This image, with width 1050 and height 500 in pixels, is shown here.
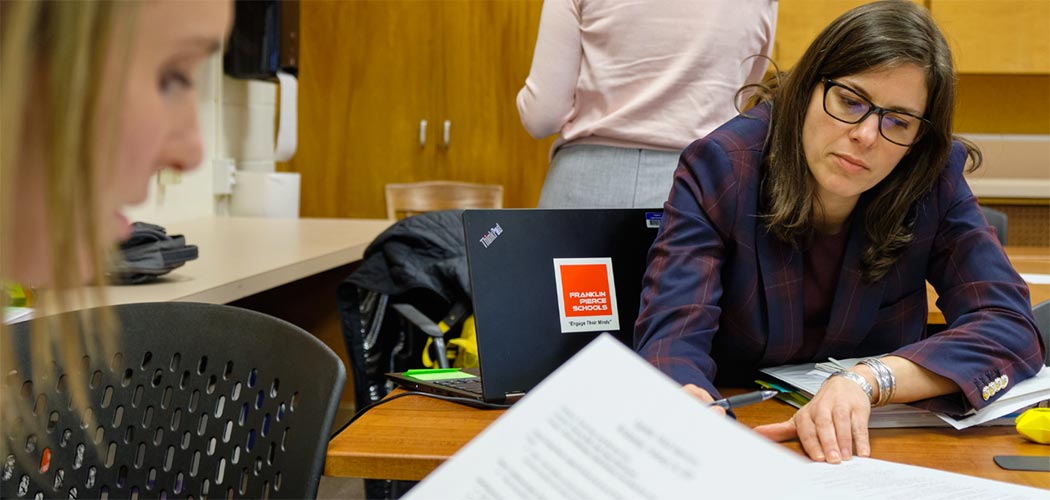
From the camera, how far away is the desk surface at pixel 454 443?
42.2 inches

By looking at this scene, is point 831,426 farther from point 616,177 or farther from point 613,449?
point 616,177

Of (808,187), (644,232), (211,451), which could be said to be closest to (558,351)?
(644,232)

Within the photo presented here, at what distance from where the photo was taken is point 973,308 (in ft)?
4.62

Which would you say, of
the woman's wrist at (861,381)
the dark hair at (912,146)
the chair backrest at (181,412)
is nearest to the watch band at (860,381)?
the woman's wrist at (861,381)

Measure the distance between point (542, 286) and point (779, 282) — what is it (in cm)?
32

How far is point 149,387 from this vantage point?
41.2 inches

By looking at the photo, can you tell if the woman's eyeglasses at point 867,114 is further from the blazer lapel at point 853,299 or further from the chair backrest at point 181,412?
the chair backrest at point 181,412

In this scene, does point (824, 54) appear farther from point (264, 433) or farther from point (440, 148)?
point (440, 148)

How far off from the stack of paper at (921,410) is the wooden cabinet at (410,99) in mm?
3248

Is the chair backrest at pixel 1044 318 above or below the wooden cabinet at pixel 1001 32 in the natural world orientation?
below

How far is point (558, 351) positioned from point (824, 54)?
53cm

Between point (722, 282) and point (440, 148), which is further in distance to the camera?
point (440, 148)

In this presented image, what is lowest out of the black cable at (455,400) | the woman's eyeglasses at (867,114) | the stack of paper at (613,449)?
the black cable at (455,400)

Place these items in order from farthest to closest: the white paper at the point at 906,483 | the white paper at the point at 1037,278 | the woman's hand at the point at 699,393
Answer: the white paper at the point at 1037,278, the woman's hand at the point at 699,393, the white paper at the point at 906,483
